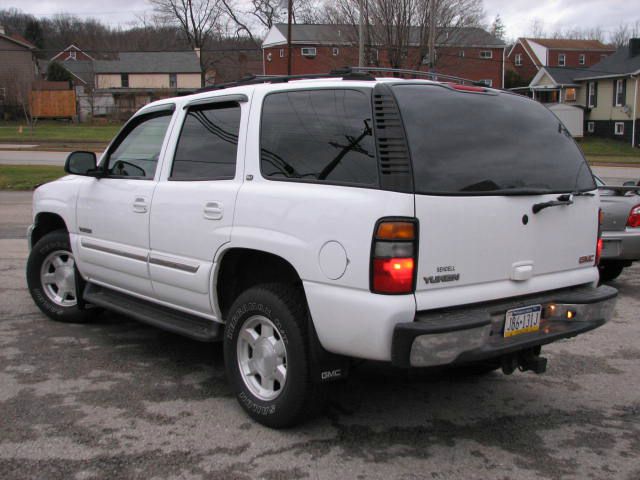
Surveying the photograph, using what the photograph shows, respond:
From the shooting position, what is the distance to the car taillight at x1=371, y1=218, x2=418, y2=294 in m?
3.39

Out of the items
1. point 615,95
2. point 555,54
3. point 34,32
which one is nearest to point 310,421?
point 615,95

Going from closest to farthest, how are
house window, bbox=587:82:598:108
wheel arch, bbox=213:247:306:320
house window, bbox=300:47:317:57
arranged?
wheel arch, bbox=213:247:306:320, house window, bbox=587:82:598:108, house window, bbox=300:47:317:57

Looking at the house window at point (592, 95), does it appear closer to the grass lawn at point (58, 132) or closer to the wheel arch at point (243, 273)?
the grass lawn at point (58, 132)

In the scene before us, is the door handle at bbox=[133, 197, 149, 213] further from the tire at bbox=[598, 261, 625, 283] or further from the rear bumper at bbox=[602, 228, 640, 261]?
the tire at bbox=[598, 261, 625, 283]

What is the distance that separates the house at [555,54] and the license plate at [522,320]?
7632 cm

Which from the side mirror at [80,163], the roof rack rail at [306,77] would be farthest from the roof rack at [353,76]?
the side mirror at [80,163]

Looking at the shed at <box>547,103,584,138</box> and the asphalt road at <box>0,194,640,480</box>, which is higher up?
the shed at <box>547,103,584,138</box>

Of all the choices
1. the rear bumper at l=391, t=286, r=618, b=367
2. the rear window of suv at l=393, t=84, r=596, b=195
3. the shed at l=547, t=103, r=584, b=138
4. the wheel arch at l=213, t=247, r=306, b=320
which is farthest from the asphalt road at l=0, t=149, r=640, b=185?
the wheel arch at l=213, t=247, r=306, b=320

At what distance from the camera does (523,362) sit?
4281mm

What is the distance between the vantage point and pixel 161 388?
4.71 metres

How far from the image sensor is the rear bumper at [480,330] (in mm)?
3375

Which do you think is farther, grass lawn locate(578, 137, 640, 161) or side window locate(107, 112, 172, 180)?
grass lawn locate(578, 137, 640, 161)

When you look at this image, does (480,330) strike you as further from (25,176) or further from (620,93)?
(620,93)

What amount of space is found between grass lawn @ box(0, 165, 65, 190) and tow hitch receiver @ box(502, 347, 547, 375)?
1671 cm
